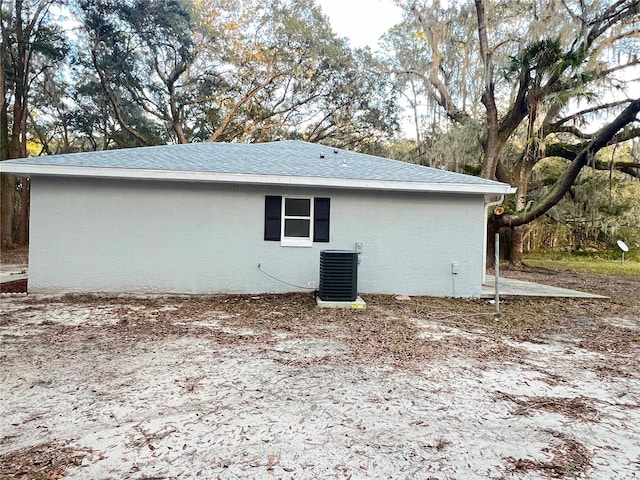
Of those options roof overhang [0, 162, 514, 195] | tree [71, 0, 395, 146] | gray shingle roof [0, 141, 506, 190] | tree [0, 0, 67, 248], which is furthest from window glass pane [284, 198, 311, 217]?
tree [0, 0, 67, 248]

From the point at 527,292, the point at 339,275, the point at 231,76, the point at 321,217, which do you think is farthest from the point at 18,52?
the point at 527,292

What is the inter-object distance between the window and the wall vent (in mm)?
1111

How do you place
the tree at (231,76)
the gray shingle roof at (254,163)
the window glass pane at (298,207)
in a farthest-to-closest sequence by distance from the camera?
the tree at (231,76)
the window glass pane at (298,207)
the gray shingle roof at (254,163)

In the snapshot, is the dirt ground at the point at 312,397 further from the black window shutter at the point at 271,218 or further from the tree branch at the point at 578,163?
the tree branch at the point at 578,163

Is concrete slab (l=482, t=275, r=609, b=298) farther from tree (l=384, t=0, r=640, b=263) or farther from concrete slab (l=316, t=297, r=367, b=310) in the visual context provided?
tree (l=384, t=0, r=640, b=263)

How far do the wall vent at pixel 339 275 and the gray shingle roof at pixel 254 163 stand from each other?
160 centimetres

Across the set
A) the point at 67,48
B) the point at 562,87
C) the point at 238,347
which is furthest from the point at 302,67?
the point at 238,347

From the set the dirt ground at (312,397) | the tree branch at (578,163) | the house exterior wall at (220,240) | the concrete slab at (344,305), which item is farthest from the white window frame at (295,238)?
the tree branch at (578,163)

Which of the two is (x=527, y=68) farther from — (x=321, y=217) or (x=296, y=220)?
(x=296, y=220)

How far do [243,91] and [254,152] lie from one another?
10138 millimetres

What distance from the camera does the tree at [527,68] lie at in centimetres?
1042

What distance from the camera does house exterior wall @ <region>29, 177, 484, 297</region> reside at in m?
7.24

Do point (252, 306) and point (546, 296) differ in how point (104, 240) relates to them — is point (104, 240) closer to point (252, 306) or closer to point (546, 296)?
point (252, 306)

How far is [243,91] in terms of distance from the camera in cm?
1794
